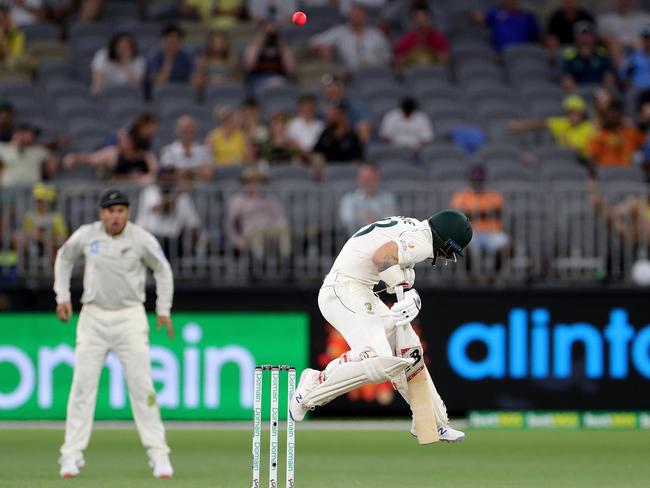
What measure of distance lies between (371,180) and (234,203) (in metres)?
1.58

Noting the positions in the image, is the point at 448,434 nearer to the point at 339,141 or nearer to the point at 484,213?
the point at 484,213

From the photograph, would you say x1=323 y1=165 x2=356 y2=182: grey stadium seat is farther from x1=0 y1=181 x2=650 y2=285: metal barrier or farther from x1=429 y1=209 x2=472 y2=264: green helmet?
x1=429 y1=209 x2=472 y2=264: green helmet

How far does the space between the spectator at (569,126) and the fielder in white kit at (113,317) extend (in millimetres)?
8089

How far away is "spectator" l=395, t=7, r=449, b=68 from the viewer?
20.3 meters

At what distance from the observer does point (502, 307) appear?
53.8 feet

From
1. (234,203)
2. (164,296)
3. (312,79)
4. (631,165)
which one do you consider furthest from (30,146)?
(631,165)

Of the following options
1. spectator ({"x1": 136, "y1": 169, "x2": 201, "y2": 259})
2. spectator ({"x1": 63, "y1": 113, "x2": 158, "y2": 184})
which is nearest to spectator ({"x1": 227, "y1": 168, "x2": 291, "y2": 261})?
spectator ({"x1": 136, "y1": 169, "x2": 201, "y2": 259})

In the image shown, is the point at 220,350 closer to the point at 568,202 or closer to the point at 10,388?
the point at 10,388

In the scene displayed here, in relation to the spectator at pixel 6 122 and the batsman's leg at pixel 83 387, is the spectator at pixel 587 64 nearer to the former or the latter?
the spectator at pixel 6 122

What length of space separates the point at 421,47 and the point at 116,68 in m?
4.30

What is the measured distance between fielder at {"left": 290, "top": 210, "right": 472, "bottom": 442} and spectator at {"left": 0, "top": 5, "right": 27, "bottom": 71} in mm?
10518

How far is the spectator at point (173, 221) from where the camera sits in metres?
16.2

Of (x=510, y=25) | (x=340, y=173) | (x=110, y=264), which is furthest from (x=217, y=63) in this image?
(x=110, y=264)

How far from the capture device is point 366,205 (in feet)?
53.1
